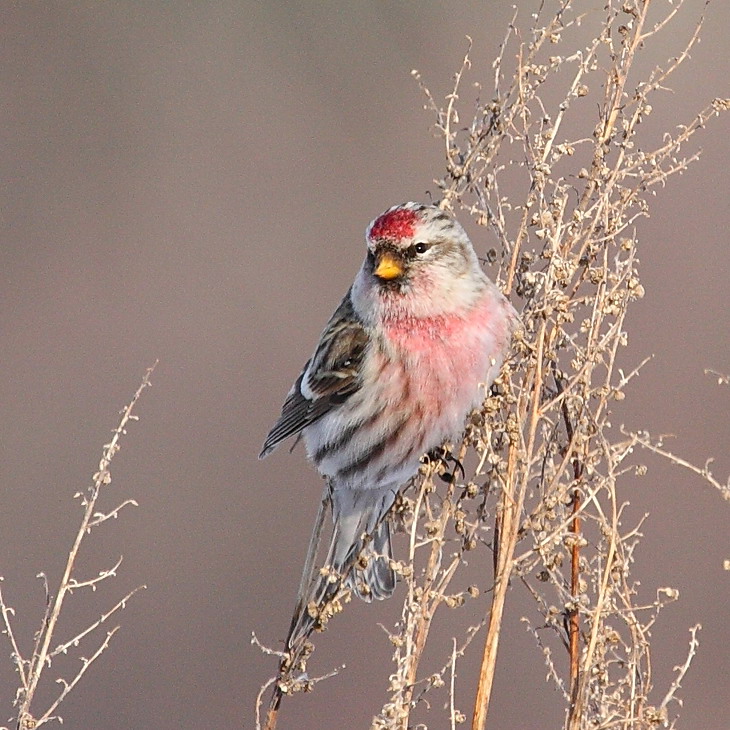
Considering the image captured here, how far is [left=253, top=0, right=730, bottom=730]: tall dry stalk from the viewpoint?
7.41 ft

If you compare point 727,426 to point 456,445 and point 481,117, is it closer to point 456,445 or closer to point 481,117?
point 456,445

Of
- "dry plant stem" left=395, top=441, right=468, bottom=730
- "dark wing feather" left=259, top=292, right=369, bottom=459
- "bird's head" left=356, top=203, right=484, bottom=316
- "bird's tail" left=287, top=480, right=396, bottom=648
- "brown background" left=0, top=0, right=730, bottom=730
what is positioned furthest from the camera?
"brown background" left=0, top=0, right=730, bottom=730

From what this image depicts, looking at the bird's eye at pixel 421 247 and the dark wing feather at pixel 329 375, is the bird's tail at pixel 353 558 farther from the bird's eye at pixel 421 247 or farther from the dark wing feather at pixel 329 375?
the bird's eye at pixel 421 247

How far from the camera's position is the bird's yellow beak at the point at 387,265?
10.9 feet

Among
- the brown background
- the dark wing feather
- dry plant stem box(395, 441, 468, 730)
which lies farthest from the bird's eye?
the brown background

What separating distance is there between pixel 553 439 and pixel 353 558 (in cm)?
56

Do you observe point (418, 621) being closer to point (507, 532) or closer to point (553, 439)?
point (507, 532)

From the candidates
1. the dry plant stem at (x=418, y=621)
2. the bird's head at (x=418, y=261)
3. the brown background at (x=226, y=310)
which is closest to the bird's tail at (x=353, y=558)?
the dry plant stem at (x=418, y=621)

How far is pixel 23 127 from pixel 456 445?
7038mm

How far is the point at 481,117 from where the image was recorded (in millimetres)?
2854

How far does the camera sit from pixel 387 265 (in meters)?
3.34

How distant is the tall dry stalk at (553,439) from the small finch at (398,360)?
0.36 meters

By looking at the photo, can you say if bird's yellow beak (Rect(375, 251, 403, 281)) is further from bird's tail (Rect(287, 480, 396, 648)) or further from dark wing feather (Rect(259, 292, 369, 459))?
bird's tail (Rect(287, 480, 396, 648))

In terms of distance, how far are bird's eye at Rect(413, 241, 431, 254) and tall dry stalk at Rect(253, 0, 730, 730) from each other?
36 cm
